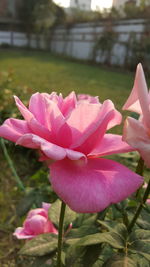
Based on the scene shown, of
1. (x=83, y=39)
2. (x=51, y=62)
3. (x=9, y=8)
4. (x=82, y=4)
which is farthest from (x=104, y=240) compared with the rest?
(x=9, y=8)

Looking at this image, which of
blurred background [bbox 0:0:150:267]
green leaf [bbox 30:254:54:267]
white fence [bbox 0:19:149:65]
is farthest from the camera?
white fence [bbox 0:19:149:65]

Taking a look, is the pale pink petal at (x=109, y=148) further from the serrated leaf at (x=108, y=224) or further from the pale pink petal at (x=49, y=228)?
the pale pink petal at (x=49, y=228)

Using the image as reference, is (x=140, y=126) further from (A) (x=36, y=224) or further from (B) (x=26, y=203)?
(B) (x=26, y=203)

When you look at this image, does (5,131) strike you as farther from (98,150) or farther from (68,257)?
(68,257)

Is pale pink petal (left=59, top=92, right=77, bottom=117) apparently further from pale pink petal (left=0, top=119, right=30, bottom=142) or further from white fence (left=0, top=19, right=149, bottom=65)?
white fence (left=0, top=19, right=149, bottom=65)

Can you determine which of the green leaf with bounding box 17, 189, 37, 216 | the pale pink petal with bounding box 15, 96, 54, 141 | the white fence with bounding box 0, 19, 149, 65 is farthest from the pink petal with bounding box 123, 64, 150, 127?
the white fence with bounding box 0, 19, 149, 65

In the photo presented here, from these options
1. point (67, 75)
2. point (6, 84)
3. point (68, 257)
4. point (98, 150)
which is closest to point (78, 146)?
point (98, 150)
